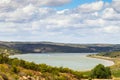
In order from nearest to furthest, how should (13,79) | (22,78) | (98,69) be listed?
(13,79)
(22,78)
(98,69)

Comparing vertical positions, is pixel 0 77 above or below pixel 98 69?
above

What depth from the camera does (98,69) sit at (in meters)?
113

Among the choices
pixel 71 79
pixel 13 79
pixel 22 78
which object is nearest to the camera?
pixel 13 79

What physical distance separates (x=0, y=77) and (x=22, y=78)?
349 inches

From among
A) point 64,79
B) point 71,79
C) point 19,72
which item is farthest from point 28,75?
point 71,79

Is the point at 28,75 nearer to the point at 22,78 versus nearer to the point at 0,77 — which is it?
the point at 22,78

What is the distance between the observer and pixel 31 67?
52.5 meters

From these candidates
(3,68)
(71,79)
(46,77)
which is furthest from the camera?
(71,79)

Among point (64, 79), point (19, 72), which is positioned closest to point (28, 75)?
point (19, 72)

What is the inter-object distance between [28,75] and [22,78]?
279 cm

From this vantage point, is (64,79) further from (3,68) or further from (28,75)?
(3,68)

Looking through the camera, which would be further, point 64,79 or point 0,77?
point 64,79

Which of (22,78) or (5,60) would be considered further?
(5,60)

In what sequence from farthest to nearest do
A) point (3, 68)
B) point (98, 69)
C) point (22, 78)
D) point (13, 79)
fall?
point (98, 69) < point (3, 68) < point (22, 78) < point (13, 79)
